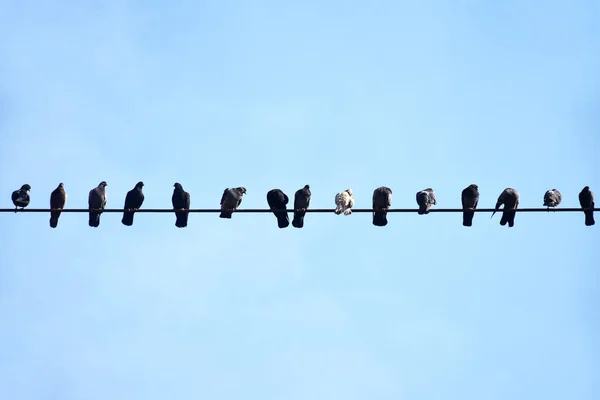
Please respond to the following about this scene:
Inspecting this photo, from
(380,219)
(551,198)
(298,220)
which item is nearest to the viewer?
(298,220)

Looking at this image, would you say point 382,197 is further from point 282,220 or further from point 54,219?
point 54,219

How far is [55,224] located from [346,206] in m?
5.20

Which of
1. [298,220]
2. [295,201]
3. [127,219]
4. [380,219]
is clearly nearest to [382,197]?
[380,219]

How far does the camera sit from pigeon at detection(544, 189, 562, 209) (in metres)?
20.5

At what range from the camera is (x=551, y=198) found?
2058cm

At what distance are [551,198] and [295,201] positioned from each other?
4722mm

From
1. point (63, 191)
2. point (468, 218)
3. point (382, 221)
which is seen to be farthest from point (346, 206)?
point (63, 191)

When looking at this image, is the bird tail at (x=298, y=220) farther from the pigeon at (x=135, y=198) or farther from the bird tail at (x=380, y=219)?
the pigeon at (x=135, y=198)

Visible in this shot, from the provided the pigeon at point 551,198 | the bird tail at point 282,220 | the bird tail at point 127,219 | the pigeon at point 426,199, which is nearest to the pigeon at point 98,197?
the bird tail at point 127,219

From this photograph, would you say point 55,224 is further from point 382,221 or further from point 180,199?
point 382,221

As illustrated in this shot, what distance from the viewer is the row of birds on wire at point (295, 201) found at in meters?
20.4

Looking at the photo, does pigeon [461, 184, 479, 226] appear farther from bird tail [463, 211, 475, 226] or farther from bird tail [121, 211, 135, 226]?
bird tail [121, 211, 135, 226]

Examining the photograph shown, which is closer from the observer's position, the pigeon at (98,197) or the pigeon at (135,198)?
the pigeon at (98,197)

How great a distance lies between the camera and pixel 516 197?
68.7ft
